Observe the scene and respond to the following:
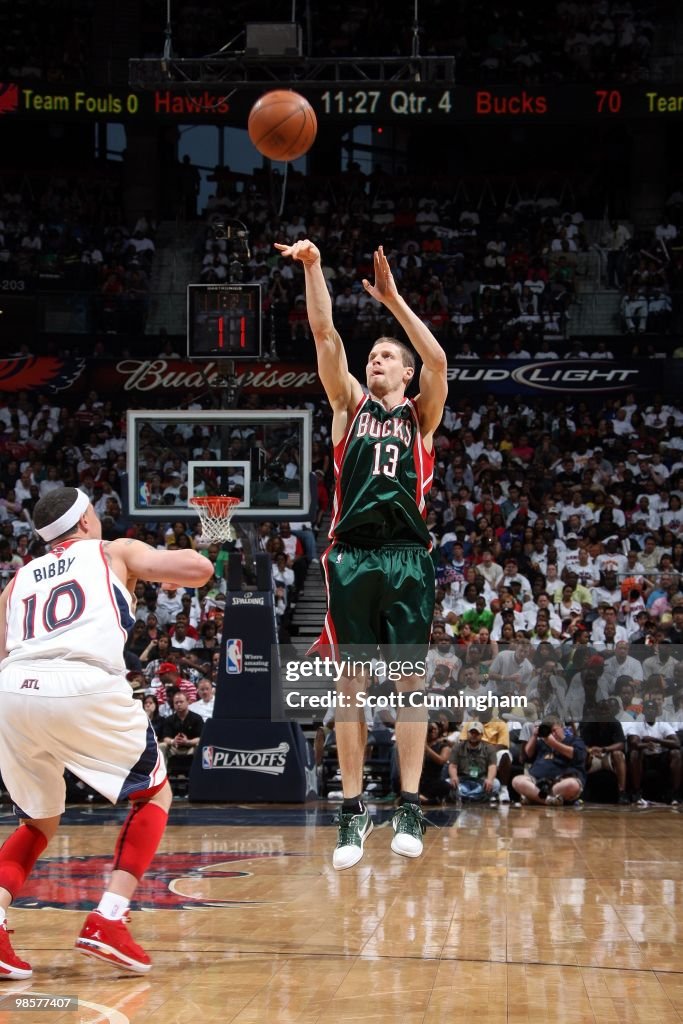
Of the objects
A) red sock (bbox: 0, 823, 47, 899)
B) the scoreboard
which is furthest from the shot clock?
the scoreboard

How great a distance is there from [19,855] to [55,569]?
1.27 meters

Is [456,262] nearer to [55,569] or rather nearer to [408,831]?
[408,831]

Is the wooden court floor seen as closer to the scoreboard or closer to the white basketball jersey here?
the white basketball jersey

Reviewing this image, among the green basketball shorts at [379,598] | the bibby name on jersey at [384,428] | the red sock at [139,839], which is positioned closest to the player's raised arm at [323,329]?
the bibby name on jersey at [384,428]

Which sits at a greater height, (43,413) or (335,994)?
(43,413)

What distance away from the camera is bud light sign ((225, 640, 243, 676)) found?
1327 centimetres

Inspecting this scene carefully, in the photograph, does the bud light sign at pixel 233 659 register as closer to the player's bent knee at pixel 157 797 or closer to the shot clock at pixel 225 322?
the shot clock at pixel 225 322

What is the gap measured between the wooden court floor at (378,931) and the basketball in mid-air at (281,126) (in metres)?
4.56

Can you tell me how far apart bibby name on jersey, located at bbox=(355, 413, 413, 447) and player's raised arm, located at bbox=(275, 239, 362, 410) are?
4.7 inches

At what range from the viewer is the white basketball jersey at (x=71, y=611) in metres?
5.23

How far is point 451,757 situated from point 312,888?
5.36 m

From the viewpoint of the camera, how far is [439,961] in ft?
18.4

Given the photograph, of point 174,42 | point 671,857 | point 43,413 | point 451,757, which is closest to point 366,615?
point 671,857

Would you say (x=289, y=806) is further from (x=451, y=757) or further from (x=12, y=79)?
(x=12, y=79)
